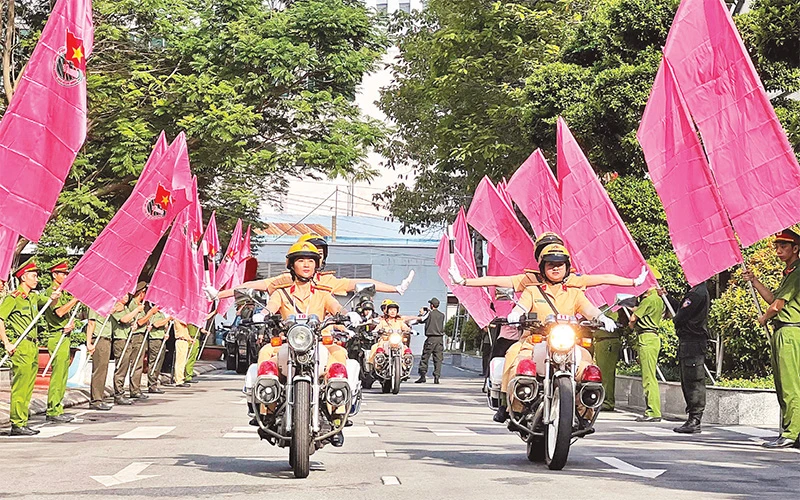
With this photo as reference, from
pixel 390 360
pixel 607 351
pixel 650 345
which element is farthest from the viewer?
pixel 390 360

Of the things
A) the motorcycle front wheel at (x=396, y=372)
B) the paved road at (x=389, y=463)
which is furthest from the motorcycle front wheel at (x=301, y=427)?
the motorcycle front wheel at (x=396, y=372)

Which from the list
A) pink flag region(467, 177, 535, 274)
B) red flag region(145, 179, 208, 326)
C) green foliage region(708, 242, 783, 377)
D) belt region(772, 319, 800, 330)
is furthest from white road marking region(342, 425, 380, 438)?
pink flag region(467, 177, 535, 274)

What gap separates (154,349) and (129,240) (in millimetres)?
8963

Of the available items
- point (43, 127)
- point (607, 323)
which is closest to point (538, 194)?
point (43, 127)

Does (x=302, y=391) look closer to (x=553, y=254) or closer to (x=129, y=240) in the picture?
(x=553, y=254)

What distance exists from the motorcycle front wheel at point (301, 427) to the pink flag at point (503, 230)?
13293mm

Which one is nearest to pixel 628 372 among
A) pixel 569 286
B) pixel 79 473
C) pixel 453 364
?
pixel 569 286

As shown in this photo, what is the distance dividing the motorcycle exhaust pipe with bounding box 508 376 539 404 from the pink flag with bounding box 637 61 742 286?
3.60 m

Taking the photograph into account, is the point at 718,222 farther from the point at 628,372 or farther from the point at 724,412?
the point at 628,372

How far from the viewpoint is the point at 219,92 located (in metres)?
31.5

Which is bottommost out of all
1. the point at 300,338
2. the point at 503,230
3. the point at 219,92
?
the point at 300,338

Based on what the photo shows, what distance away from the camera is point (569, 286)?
11250 mm

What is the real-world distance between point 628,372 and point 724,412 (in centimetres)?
521

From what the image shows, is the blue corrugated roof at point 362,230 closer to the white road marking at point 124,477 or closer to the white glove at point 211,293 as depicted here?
the white glove at point 211,293
